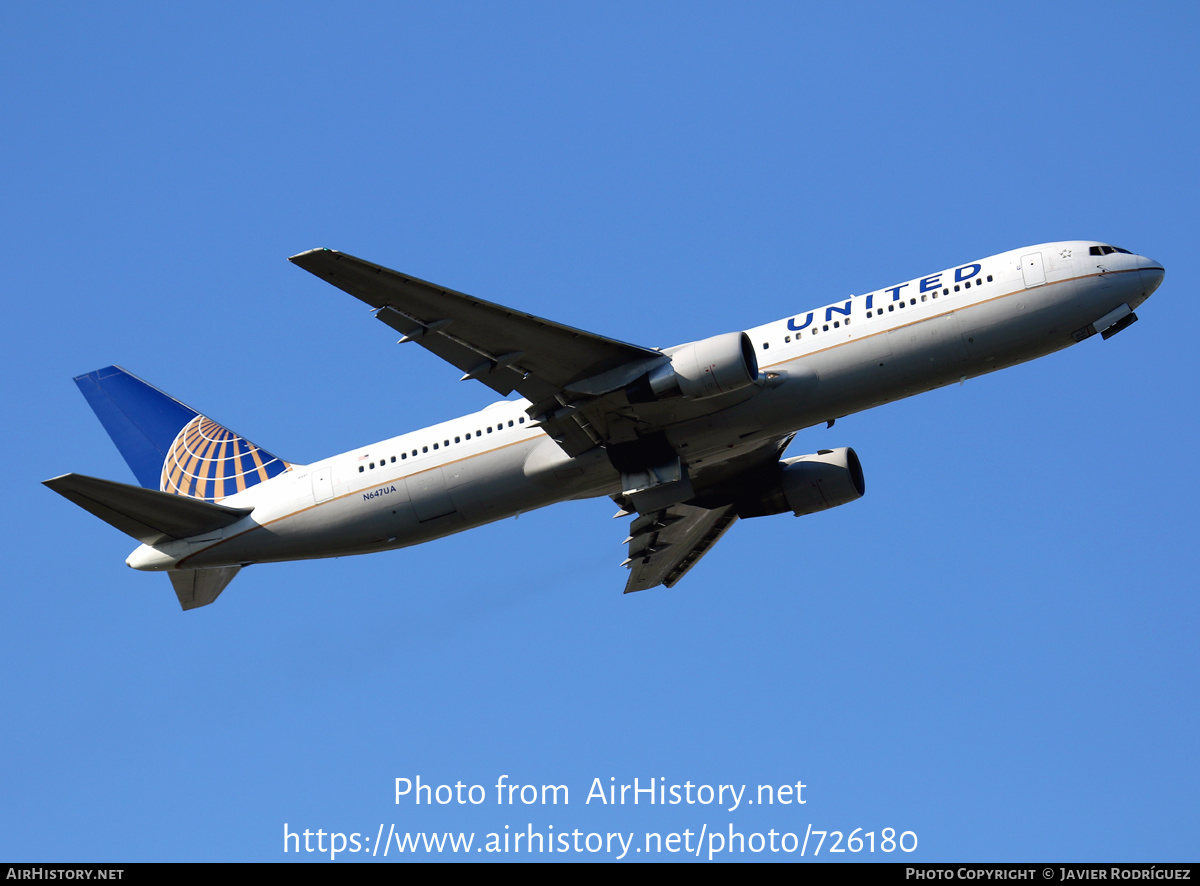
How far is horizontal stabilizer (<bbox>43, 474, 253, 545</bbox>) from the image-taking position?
3275 cm

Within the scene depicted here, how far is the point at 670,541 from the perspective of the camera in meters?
41.3

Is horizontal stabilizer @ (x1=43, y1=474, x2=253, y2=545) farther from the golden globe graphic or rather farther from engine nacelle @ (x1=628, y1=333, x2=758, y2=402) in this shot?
engine nacelle @ (x1=628, y1=333, x2=758, y2=402)

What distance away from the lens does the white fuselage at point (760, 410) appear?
1256 inches

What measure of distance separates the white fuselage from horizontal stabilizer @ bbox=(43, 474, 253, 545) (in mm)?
404

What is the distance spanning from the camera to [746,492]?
39.1 meters

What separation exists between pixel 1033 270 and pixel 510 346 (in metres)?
13.8

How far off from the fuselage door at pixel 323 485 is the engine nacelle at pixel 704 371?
9612 millimetres

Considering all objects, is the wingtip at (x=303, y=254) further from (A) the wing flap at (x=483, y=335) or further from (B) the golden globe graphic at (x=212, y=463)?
(B) the golden globe graphic at (x=212, y=463)

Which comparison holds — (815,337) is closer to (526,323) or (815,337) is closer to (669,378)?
(669,378)

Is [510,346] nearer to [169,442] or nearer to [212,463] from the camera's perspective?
[212,463]

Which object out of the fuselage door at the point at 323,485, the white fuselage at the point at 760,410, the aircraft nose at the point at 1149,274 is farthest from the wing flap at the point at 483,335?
the aircraft nose at the point at 1149,274

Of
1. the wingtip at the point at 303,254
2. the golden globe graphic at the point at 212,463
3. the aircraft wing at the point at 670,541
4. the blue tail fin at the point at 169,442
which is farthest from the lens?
the aircraft wing at the point at 670,541
